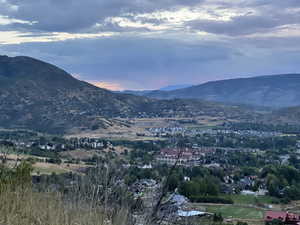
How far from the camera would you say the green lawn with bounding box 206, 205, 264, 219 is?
1017 inches

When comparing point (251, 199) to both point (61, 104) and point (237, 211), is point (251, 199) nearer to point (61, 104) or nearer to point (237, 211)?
point (237, 211)

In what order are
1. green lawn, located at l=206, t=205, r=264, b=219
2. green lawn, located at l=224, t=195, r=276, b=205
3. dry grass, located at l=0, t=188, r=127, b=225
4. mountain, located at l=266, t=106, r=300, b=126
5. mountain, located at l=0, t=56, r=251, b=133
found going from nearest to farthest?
dry grass, located at l=0, t=188, r=127, b=225
green lawn, located at l=206, t=205, r=264, b=219
green lawn, located at l=224, t=195, r=276, b=205
mountain, located at l=0, t=56, r=251, b=133
mountain, located at l=266, t=106, r=300, b=126

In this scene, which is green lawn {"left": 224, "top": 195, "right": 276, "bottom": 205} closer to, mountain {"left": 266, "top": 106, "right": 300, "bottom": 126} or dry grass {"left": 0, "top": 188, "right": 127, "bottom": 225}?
dry grass {"left": 0, "top": 188, "right": 127, "bottom": 225}

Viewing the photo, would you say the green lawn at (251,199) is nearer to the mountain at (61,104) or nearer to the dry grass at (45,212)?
the dry grass at (45,212)

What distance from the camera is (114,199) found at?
4.90 metres

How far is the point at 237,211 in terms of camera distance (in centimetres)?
2828

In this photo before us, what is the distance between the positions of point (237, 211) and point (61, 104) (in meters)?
75.5

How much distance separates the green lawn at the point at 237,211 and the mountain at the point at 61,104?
5593 centimetres

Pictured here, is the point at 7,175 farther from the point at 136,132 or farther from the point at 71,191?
the point at 136,132

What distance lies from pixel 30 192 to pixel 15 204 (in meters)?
0.39

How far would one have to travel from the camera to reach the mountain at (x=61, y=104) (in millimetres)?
89819

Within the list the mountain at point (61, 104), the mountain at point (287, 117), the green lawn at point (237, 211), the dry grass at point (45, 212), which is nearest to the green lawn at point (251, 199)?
the green lawn at point (237, 211)

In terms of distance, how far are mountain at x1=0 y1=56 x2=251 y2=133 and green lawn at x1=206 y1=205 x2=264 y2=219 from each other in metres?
55.9

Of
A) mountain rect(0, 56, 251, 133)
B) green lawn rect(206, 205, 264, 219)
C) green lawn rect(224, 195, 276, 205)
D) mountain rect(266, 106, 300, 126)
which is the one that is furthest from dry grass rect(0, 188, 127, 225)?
mountain rect(266, 106, 300, 126)
